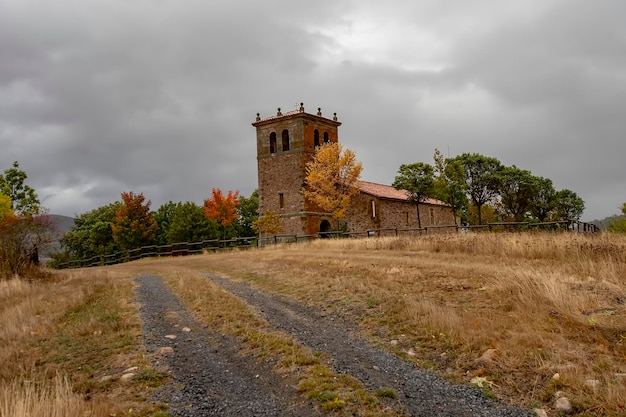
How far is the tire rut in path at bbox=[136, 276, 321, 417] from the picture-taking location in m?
5.46

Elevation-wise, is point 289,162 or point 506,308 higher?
point 289,162

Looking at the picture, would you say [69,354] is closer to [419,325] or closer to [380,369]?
[380,369]

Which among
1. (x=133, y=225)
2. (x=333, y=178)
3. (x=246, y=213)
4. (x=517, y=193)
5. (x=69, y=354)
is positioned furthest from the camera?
(x=246, y=213)

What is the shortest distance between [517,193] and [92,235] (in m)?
57.2

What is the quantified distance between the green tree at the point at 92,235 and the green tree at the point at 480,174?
147 ft

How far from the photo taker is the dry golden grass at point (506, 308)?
580cm

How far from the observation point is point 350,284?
12500 millimetres

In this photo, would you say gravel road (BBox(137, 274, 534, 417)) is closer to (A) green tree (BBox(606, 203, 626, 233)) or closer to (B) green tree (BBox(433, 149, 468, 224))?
(A) green tree (BBox(606, 203, 626, 233))

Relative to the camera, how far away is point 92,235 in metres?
60.3

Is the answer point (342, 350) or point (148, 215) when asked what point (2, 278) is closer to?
point (342, 350)

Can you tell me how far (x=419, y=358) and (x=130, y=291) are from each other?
34.6 feet

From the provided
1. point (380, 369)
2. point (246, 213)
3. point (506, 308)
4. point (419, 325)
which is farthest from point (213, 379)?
point (246, 213)

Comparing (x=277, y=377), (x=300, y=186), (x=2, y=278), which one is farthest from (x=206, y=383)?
(x=300, y=186)

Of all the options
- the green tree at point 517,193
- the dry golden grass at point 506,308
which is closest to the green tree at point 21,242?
the dry golden grass at point 506,308
